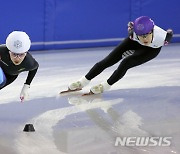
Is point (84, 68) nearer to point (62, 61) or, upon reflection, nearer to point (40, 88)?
point (62, 61)

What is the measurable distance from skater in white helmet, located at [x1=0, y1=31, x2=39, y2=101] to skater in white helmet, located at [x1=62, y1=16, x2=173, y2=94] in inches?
42.6

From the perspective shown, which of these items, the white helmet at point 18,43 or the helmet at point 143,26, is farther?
the helmet at point 143,26

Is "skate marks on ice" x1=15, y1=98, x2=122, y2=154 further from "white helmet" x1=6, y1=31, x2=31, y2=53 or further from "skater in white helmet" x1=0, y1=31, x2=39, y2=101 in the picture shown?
"white helmet" x1=6, y1=31, x2=31, y2=53

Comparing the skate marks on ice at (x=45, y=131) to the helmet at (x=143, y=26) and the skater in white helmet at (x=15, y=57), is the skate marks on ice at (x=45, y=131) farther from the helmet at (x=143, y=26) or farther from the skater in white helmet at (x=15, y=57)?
the helmet at (x=143, y=26)

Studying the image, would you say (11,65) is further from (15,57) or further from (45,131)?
(45,131)

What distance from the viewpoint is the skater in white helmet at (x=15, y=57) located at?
Result: 3.41 m

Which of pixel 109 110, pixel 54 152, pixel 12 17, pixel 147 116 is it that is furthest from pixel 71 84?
pixel 12 17

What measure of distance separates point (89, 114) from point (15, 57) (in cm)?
87

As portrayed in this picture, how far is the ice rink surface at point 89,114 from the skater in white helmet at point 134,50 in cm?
14

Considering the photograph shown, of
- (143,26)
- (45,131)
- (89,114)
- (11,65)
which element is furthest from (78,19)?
(45,131)

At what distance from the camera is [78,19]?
26.9 ft

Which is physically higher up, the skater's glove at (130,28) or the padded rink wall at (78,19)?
the skater's glove at (130,28)

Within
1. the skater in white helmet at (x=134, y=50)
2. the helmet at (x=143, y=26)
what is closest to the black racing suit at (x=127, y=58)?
the skater in white helmet at (x=134, y=50)

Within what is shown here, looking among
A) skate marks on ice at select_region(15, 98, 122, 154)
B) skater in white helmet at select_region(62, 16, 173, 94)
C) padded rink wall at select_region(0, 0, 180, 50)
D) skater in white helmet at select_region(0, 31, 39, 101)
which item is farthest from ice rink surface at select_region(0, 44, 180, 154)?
padded rink wall at select_region(0, 0, 180, 50)
